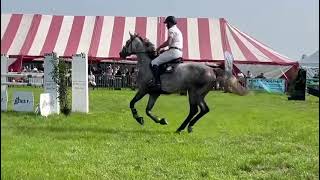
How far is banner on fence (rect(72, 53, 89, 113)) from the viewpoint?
10.2 m

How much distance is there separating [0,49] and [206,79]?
24.2ft

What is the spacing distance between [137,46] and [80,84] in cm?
287

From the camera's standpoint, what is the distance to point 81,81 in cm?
1047

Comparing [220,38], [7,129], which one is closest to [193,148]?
[7,129]

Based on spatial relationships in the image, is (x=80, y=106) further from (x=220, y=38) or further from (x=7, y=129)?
(x=7, y=129)

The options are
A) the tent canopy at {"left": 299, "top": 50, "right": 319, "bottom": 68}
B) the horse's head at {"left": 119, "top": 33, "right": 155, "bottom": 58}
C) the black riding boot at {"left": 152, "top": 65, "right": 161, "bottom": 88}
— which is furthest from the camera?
the black riding boot at {"left": 152, "top": 65, "right": 161, "bottom": 88}

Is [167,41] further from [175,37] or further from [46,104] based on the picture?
[46,104]

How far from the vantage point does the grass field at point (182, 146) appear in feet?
16.0

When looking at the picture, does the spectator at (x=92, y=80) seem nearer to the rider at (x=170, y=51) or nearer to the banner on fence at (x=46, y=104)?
the banner on fence at (x=46, y=104)

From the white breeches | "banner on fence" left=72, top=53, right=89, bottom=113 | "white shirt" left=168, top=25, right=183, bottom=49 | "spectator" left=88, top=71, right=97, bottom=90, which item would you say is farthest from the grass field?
"banner on fence" left=72, top=53, right=89, bottom=113

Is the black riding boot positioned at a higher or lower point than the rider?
lower

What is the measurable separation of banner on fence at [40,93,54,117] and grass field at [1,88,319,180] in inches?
11.5

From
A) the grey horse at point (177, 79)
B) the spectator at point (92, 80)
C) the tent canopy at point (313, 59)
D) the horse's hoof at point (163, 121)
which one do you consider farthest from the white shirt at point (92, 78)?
the tent canopy at point (313, 59)

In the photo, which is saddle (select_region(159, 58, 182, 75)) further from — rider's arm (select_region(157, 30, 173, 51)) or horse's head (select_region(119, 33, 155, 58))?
rider's arm (select_region(157, 30, 173, 51))
